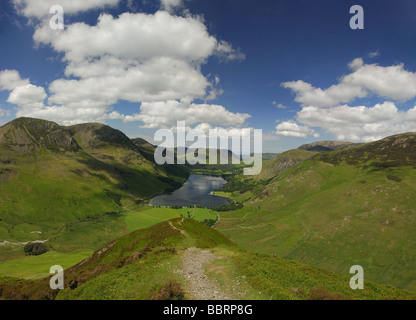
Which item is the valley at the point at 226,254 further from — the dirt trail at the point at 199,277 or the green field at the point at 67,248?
the green field at the point at 67,248

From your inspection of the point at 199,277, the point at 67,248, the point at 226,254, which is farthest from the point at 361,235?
the point at 67,248

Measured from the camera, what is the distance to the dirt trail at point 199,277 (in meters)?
20.5

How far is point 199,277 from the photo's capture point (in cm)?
2553

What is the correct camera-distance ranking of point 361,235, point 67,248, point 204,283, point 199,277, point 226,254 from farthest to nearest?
1. point 361,235
2. point 67,248
3. point 226,254
4. point 199,277
5. point 204,283

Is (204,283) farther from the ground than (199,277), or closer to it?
farther from the ground

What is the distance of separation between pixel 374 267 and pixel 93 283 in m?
163

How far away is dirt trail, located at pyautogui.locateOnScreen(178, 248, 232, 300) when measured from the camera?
20.5m

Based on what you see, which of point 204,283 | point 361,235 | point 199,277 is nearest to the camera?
point 204,283

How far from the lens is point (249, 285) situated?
22234 millimetres

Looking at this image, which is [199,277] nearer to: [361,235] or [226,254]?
[226,254]

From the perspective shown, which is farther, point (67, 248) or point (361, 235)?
point (361, 235)

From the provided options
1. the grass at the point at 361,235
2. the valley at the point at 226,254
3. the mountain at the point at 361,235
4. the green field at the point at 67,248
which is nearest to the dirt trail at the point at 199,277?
the valley at the point at 226,254

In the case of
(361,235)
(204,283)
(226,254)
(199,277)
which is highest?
(204,283)
